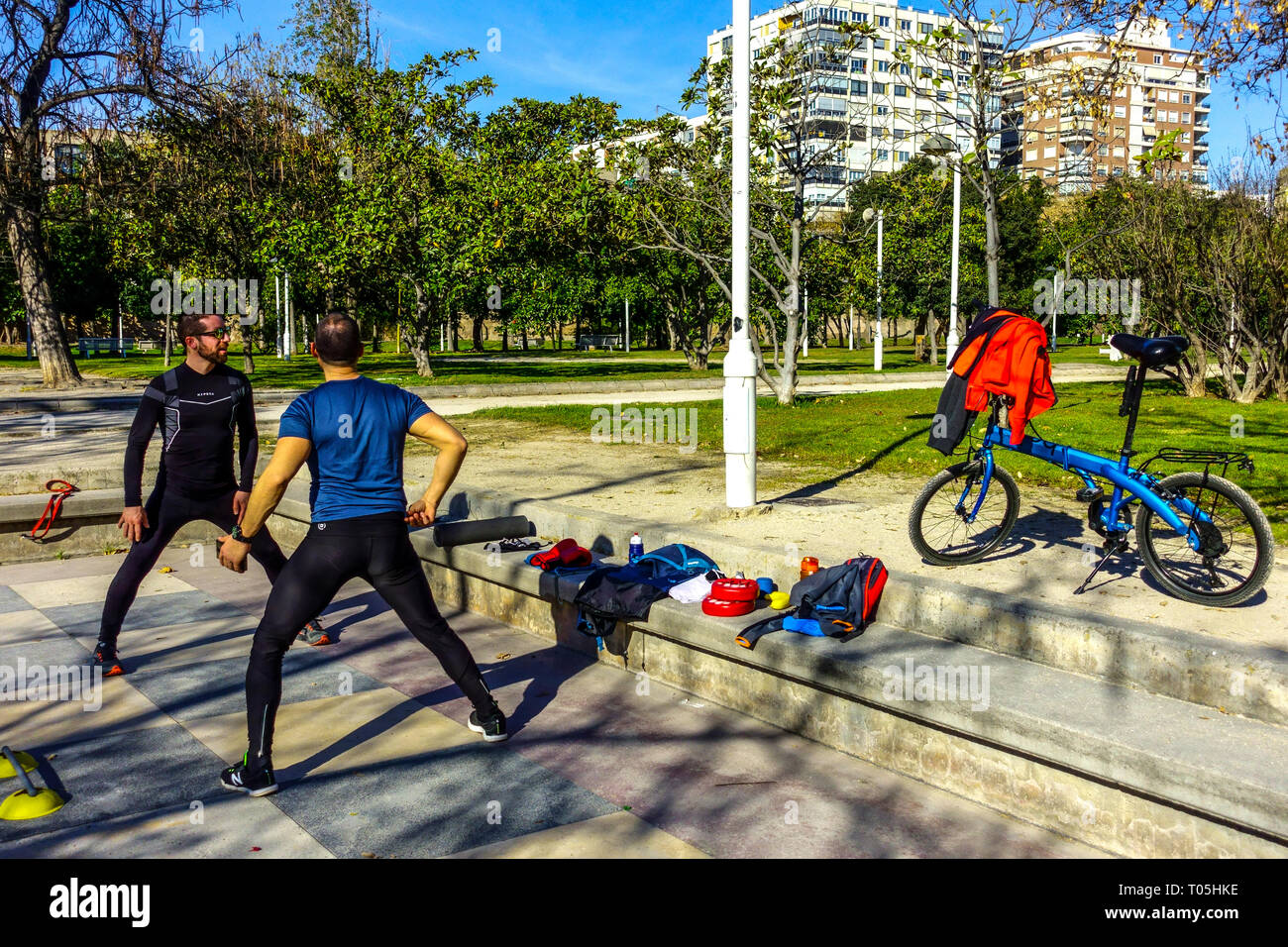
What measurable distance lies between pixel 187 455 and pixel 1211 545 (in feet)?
18.1

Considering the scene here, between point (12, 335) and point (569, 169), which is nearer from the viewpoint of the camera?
point (569, 169)

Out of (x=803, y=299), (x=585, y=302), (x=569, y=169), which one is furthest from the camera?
(x=585, y=302)

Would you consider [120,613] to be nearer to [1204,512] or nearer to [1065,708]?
[1065,708]

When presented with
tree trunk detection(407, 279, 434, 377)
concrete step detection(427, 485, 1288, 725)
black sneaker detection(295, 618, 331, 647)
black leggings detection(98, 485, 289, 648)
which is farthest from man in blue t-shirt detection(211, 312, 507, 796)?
tree trunk detection(407, 279, 434, 377)

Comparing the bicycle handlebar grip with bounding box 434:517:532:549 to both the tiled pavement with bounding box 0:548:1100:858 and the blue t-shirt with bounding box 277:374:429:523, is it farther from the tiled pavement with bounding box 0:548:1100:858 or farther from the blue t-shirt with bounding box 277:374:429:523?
the blue t-shirt with bounding box 277:374:429:523

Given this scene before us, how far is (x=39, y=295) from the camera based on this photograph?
23938mm

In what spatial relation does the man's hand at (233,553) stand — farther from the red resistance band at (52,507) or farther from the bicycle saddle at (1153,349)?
the red resistance band at (52,507)

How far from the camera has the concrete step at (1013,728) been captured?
144 inches

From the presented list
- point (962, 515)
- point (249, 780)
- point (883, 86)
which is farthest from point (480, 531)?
point (883, 86)

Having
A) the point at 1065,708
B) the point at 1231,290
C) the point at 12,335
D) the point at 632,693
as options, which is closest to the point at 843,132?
the point at 1231,290

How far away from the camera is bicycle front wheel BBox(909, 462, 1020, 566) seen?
267 inches
